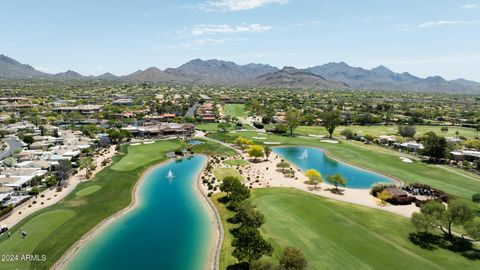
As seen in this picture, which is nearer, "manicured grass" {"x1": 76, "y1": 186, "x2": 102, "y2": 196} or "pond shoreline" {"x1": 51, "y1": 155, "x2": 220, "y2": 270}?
"pond shoreline" {"x1": 51, "y1": 155, "x2": 220, "y2": 270}

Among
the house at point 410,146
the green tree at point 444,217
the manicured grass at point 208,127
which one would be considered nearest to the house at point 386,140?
the house at point 410,146

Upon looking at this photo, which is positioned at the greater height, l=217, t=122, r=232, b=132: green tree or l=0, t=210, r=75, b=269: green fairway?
l=217, t=122, r=232, b=132: green tree

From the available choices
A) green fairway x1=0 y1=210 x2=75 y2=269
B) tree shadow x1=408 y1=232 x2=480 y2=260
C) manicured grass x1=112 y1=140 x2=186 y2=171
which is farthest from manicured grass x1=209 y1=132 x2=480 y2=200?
green fairway x1=0 y1=210 x2=75 y2=269

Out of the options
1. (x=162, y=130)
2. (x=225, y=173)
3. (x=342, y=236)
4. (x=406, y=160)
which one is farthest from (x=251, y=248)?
(x=162, y=130)

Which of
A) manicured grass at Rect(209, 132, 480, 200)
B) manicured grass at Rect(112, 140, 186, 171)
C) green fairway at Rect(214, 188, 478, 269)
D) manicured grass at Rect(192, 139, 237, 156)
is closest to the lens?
green fairway at Rect(214, 188, 478, 269)

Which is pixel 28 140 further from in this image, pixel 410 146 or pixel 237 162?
pixel 410 146

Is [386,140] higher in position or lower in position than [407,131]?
lower

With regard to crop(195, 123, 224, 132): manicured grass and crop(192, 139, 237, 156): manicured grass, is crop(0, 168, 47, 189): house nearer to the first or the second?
crop(192, 139, 237, 156): manicured grass

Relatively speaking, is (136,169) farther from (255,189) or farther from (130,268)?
(130,268)

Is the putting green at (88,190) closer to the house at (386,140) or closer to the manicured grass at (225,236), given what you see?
the manicured grass at (225,236)
